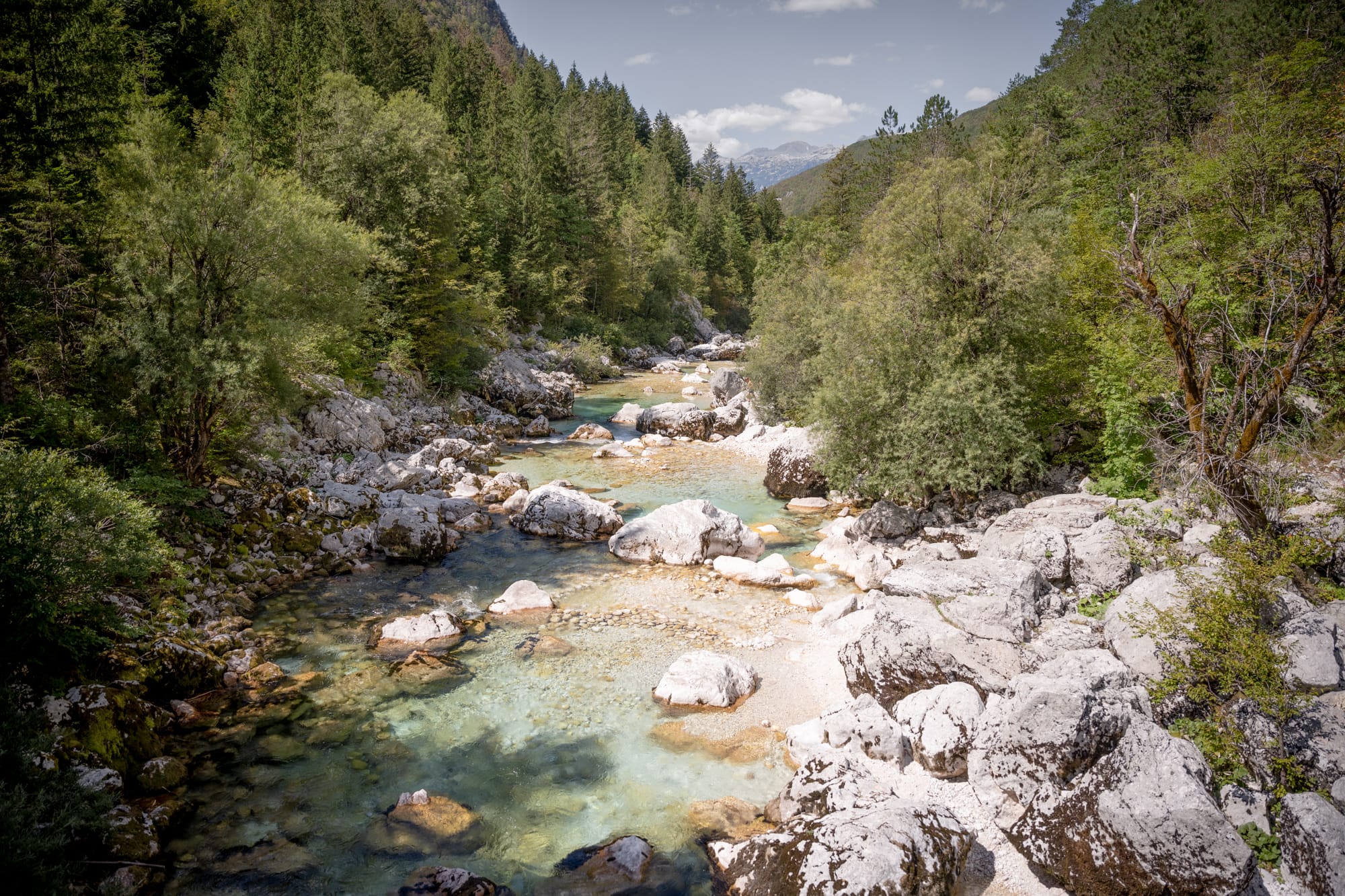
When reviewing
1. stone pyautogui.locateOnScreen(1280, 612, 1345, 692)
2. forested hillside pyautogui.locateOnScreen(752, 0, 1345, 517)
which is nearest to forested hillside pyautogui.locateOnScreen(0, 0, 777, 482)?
forested hillside pyautogui.locateOnScreen(752, 0, 1345, 517)

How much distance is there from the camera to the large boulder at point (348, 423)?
20.8 m

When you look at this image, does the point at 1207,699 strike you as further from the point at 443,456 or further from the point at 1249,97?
the point at 443,456

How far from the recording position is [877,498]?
66.6 ft

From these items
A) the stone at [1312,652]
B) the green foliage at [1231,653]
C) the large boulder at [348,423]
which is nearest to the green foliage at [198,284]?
the large boulder at [348,423]

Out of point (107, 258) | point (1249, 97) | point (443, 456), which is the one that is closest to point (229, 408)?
point (107, 258)

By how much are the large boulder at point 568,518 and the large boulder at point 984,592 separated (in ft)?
28.6

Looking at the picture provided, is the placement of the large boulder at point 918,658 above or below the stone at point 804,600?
above

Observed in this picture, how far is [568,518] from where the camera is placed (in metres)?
18.6

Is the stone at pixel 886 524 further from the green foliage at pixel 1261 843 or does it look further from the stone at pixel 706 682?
the green foliage at pixel 1261 843

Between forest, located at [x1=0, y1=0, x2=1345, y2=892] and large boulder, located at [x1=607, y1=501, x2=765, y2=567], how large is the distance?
372 cm

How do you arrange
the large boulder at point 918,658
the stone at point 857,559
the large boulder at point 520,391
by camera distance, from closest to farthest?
the large boulder at point 918,658
the stone at point 857,559
the large boulder at point 520,391

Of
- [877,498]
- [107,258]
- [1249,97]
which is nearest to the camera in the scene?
[107,258]

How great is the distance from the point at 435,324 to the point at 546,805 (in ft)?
84.1

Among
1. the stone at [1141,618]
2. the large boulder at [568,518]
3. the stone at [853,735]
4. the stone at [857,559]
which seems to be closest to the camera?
the stone at [1141,618]
